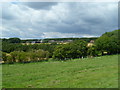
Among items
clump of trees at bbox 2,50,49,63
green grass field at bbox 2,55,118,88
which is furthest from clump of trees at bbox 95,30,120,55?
green grass field at bbox 2,55,118,88

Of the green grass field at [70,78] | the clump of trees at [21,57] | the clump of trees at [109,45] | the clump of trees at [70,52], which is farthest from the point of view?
the clump of trees at [109,45]

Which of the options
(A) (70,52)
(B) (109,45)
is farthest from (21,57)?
(B) (109,45)

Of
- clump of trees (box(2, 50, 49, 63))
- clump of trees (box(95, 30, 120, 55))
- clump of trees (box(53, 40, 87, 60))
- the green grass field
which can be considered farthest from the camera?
clump of trees (box(95, 30, 120, 55))

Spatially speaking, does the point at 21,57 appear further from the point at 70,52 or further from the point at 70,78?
the point at 70,78

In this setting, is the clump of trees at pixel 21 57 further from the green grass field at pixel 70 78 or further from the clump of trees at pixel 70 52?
the green grass field at pixel 70 78

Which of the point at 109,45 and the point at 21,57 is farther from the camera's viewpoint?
the point at 109,45

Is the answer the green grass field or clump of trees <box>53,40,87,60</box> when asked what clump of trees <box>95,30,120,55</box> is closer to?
clump of trees <box>53,40,87,60</box>

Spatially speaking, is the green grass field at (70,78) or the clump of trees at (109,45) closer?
the green grass field at (70,78)

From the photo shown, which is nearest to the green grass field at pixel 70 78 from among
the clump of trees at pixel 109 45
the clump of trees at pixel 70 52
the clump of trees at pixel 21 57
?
the clump of trees at pixel 21 57

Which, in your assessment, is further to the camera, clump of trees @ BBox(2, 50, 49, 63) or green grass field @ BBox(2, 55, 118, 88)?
clump of trees @ BBox(2, 50, 49, 63)

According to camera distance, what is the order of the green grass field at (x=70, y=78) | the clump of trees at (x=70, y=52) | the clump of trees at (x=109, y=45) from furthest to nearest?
the clump of trees at (x=109, y=45), the clump of trees at (x=70, y=52), the green grass field at (x=70, y=78)

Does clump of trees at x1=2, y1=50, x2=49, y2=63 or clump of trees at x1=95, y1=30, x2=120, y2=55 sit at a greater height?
clump of trees at x1=95, y1=30, x2=120, y2=55

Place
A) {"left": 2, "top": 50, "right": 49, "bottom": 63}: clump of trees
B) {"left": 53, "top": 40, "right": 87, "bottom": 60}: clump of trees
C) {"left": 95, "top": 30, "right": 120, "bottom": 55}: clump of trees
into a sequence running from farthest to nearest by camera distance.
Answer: {"left": 95, "top": 30, "right": 120, "bottom": 55}: clump of trees, {"left": 53, "top": 40, "right": 87, "bottom": 60}: clump of trees, {"left": 2, "top": 50, "right": 49, "bottom": 63}: clump of trees

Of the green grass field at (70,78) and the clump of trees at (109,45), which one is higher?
the clump of trees at (109,45)
